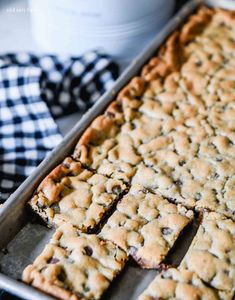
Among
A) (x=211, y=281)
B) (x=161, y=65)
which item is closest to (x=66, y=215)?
(x=211, y=281)

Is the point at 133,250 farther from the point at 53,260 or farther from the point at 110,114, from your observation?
the point at 110,114

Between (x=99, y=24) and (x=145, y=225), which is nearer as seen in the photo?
(x=145, y=225)

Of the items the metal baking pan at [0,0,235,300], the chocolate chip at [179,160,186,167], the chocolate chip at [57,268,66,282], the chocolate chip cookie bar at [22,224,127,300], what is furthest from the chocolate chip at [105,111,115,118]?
the chocolate chip at [57,268,66,282]

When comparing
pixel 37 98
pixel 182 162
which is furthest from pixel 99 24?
pixel 182 162

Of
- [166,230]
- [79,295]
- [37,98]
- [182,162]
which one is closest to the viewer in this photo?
[79,295]

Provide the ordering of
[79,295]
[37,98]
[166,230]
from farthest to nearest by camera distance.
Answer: [37,98] < [166,230] < [79,295]

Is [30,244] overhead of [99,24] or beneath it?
beneath
